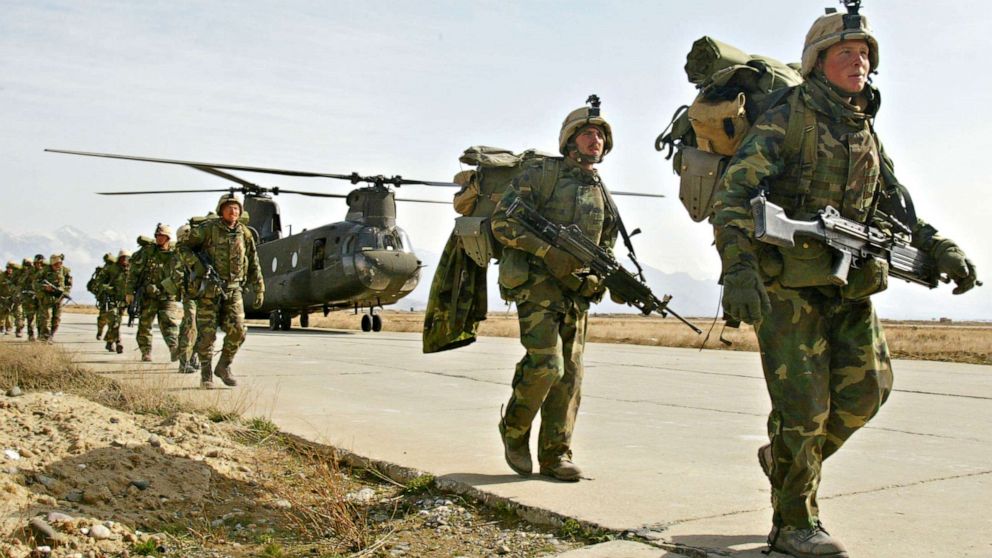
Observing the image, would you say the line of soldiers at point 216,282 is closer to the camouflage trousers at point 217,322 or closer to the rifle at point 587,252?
the camouflage trousers at point 217,322

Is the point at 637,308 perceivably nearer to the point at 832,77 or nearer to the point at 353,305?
the point at 832,77

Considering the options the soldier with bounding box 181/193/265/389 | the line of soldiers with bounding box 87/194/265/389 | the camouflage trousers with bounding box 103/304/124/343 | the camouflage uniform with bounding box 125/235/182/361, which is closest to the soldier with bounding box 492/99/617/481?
the line of soldiers with bounding box 87/194/265/389

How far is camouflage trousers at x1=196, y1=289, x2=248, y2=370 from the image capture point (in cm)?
1012

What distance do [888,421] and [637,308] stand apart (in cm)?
334

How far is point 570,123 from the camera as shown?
547 centimetres

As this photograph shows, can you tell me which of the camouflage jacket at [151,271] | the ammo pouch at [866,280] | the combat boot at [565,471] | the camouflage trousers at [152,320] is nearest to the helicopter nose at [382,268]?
the camouflage jacket at [151,271]

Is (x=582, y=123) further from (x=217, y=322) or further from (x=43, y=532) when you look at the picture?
(x=217, y=322)

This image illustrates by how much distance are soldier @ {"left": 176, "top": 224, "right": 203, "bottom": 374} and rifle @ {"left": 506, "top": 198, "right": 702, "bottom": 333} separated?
5890mm

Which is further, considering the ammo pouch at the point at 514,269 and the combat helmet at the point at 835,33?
the ammo pouch at the point at 514,269

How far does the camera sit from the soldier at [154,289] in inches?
549

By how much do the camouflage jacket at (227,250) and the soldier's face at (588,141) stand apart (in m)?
5.85

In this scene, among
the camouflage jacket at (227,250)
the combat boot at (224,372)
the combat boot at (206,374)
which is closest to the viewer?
the combat boot at (224,372)

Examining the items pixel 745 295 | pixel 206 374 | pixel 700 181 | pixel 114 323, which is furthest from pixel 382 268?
pixel 745 295

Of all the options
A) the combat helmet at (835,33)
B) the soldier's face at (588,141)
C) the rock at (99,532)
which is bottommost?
the rock at (99,532)
